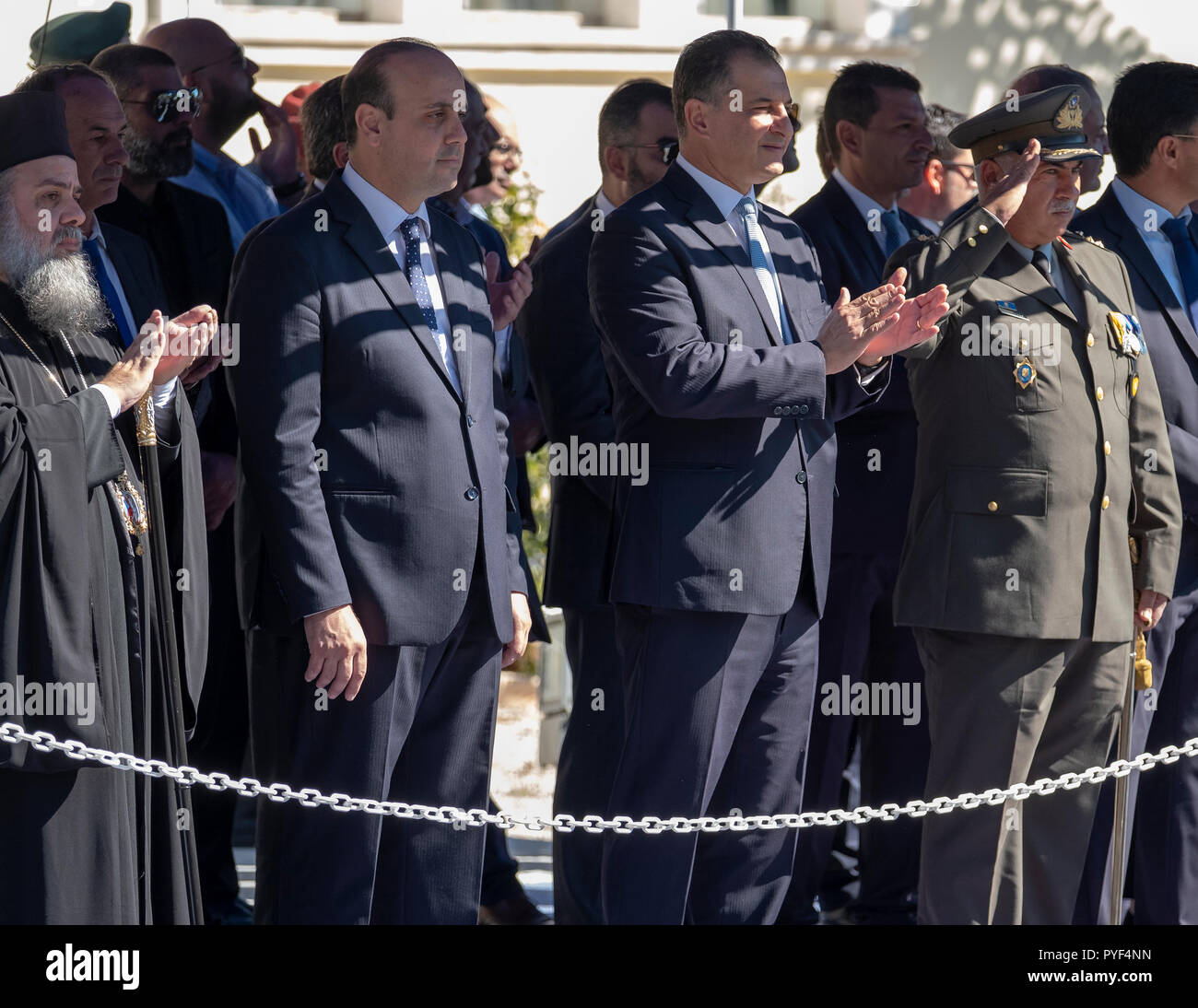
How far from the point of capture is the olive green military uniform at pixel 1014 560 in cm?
481

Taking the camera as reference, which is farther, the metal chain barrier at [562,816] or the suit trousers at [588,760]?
the suit trousers at [588,760]

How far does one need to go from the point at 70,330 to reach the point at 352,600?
90 centimetres

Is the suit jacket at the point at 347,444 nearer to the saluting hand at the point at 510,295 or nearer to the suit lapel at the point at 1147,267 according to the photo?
the saluting hand at the point at 510,295

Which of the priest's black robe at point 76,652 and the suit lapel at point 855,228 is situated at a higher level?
the suit lapel at point 855,228

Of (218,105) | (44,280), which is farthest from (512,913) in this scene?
(218,105)

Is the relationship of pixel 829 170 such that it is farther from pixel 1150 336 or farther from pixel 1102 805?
pixel 1102 805

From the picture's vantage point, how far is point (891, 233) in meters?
6.09

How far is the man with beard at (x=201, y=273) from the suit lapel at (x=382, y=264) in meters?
1.14

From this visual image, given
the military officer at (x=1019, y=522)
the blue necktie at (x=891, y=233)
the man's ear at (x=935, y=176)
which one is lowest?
the military officer at (x=1019, y=522)

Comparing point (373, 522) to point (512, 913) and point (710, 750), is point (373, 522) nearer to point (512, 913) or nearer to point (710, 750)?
point (710, 750)

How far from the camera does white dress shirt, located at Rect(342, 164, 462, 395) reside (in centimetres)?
471

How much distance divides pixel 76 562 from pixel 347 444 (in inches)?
27.7

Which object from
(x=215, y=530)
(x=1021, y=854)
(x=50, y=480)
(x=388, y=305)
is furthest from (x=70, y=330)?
(x=1021, y=854)

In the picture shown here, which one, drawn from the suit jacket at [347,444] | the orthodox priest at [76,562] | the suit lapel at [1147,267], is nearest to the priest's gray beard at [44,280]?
the orthodox priest at [76,562]
